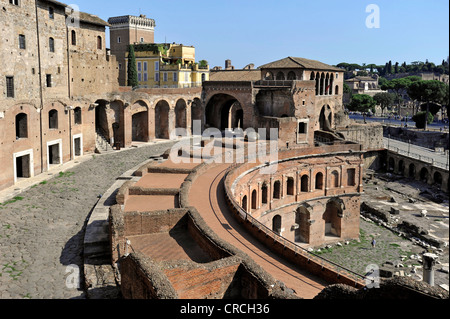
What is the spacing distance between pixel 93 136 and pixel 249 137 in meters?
12.4

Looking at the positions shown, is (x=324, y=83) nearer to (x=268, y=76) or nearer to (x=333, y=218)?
(x=268, y=76)

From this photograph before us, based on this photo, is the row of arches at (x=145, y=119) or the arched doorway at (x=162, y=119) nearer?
the row of arches at (x=145, y=119)

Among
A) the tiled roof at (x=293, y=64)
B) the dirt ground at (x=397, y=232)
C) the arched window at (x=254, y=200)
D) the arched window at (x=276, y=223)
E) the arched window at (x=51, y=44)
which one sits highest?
the tiled roof at (x=293, y=64)

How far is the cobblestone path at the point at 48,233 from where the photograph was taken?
514 inches

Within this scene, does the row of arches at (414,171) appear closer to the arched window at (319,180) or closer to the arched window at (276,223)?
the arched window at (319,180)

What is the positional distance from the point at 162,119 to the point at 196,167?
18741 millimetres

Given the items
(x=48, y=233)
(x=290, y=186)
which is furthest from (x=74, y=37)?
(x=290, y=186)

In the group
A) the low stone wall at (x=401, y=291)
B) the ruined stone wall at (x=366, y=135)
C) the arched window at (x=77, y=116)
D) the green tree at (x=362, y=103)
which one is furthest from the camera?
the green tree at (x=362, y=103)

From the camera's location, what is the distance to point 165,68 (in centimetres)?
4731

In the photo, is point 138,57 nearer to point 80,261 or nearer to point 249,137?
point 249,137

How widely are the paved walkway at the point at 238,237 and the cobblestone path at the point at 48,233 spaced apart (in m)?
4.98

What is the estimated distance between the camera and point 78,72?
30516 mm

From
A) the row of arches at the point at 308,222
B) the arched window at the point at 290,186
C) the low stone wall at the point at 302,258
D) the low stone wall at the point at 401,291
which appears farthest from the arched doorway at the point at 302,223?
the low stone wall at the point at 401,291
